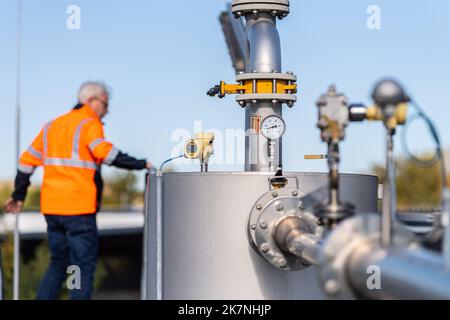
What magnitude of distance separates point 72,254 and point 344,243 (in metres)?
3.85

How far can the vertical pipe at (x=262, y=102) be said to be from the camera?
6457 millimetres

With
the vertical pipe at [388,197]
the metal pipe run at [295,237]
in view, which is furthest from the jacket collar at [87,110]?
the vertical pipe at [388,197]

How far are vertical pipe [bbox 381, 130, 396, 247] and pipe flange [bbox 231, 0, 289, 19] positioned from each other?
10.6ft

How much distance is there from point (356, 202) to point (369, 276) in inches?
103

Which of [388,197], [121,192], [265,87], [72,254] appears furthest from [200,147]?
[121,192]

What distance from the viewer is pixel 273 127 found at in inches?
249

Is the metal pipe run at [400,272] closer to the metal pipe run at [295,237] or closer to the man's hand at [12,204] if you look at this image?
the metal pipe run at [295,237]

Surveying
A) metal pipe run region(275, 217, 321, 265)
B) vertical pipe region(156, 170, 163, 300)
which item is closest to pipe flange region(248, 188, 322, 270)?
metal pipe run region(275, 217, 321, 265)

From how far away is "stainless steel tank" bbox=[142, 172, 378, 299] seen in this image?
18.7 feet

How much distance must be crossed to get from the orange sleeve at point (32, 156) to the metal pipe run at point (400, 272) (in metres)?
4.17

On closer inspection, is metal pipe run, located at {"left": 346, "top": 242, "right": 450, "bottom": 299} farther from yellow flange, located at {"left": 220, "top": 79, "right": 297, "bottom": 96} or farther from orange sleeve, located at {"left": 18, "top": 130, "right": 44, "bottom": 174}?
orange sleeve, located at {"left": 18, "top": 130, "right": 44, "bottom": 174}
